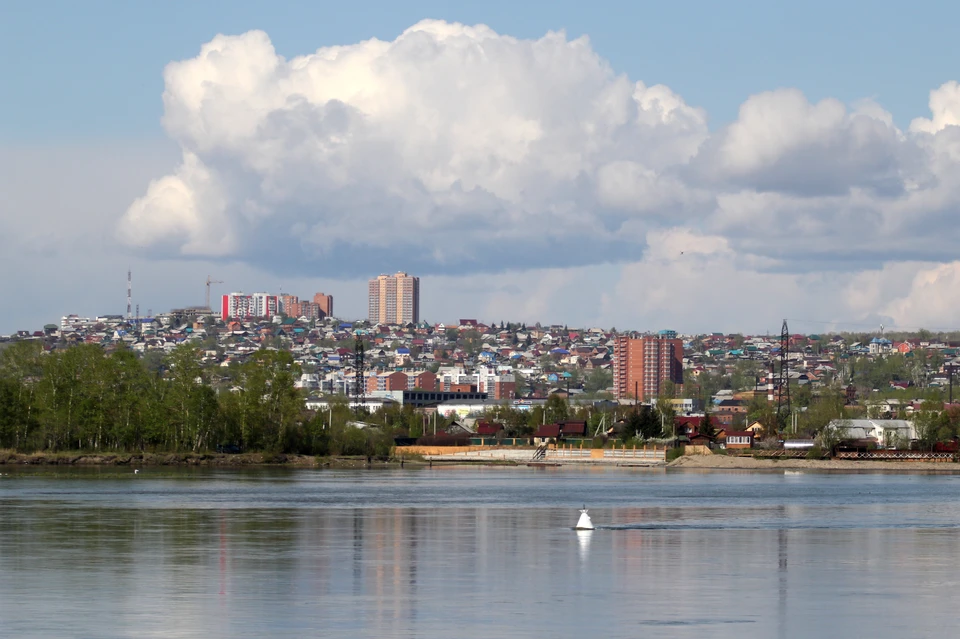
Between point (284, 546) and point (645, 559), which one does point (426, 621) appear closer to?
point (645, 559)

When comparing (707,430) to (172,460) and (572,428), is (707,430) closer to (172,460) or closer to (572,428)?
(572,428)

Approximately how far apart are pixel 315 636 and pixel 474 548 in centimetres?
1576

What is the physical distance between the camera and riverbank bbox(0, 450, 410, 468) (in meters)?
116

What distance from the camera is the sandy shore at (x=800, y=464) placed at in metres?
132

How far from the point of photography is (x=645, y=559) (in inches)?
1339

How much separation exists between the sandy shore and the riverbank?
31378mm

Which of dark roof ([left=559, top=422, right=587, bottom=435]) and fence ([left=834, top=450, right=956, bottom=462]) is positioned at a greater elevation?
dark roof ([left=559, top=422, right=587, bottom=435])

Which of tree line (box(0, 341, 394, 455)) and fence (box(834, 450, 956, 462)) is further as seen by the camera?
fence (box(834, 450, 956, 462))

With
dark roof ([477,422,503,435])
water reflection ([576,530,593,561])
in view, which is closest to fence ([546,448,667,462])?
dark roof ([477,422,503,435])

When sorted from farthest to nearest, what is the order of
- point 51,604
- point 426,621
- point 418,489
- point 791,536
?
point 418,489 < point 791,536 < point 51,604 < point 426,621

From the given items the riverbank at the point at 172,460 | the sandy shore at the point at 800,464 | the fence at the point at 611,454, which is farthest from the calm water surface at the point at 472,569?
the fence at the point at 611,454

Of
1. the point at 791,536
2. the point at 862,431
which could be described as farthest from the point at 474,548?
the point at 862,431

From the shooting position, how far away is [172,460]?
120 m

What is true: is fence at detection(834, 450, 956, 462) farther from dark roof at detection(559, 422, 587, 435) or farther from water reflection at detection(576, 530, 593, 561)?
water reflection at detection(576, 530, 593, 561)
